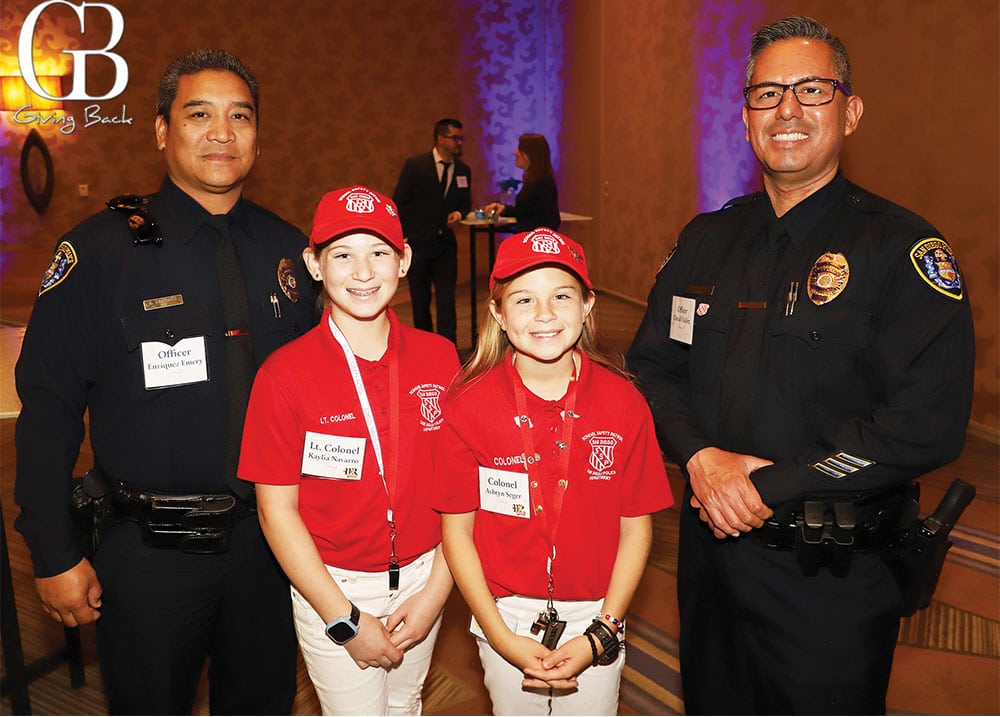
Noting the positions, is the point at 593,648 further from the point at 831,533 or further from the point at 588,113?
the point at 588,113

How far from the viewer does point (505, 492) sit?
162cm

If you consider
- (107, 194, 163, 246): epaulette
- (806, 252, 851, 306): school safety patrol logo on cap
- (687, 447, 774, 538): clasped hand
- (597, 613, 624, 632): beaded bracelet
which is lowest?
(597, 613, 624, 632): beaded bracelet

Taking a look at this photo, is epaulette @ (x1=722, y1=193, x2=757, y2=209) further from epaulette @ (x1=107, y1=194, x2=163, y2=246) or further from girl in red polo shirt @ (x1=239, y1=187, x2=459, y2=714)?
epaulette @ (x1=107, y1=194, x2=163, y2=246)

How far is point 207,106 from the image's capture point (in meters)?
1.82

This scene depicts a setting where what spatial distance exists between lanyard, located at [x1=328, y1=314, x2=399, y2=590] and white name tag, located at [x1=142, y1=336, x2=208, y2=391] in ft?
1.04

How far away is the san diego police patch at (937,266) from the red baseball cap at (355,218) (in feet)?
3.39

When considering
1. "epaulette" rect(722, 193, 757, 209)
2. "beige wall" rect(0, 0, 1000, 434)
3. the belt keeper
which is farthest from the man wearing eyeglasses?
the belt keeper

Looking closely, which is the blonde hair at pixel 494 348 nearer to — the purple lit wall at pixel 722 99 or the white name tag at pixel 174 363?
the white name tag at pixel 174 363

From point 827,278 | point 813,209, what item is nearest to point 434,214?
point 813,209

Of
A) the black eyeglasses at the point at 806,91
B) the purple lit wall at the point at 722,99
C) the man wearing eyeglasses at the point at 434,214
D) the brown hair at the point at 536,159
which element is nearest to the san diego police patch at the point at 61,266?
the black eyeglasses at the point at 806,91

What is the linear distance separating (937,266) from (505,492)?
960mm

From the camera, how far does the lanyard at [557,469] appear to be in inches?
63.6

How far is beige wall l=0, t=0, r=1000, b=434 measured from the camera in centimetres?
466

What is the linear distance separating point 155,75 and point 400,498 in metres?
8.67
